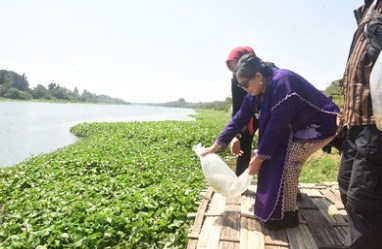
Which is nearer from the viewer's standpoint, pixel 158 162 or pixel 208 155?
pixel 208 155

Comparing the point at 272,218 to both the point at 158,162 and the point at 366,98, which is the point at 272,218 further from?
the point at 158,162

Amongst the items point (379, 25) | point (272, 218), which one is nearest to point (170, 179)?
point (272, 218)

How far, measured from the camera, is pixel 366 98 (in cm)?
223

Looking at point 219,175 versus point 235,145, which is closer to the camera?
point 219,175

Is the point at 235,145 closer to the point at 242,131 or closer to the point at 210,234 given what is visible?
the point at 242,131

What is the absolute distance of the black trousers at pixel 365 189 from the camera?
2137mm

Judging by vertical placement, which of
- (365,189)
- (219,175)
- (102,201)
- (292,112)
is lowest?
(102,201)

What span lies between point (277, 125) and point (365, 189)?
1.16 metres

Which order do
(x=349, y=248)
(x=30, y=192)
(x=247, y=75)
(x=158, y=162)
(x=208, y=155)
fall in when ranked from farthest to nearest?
(x=158, y=162) < (x=30, y=192) < (x=208, y=155) < (x=247, y=75) < (x=349, y=248)

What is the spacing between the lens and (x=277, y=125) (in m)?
3.21

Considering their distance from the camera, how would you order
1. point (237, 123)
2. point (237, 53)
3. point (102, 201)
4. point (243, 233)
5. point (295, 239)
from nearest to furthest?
point (295, 239) → point (243, 233) → point (237, 123) → point (237, 53) → point (102, 201)

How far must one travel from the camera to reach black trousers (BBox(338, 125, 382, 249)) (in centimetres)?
214

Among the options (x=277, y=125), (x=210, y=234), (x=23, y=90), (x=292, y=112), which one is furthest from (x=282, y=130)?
(x=23, y=90)

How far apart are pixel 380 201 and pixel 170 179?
5109mm
